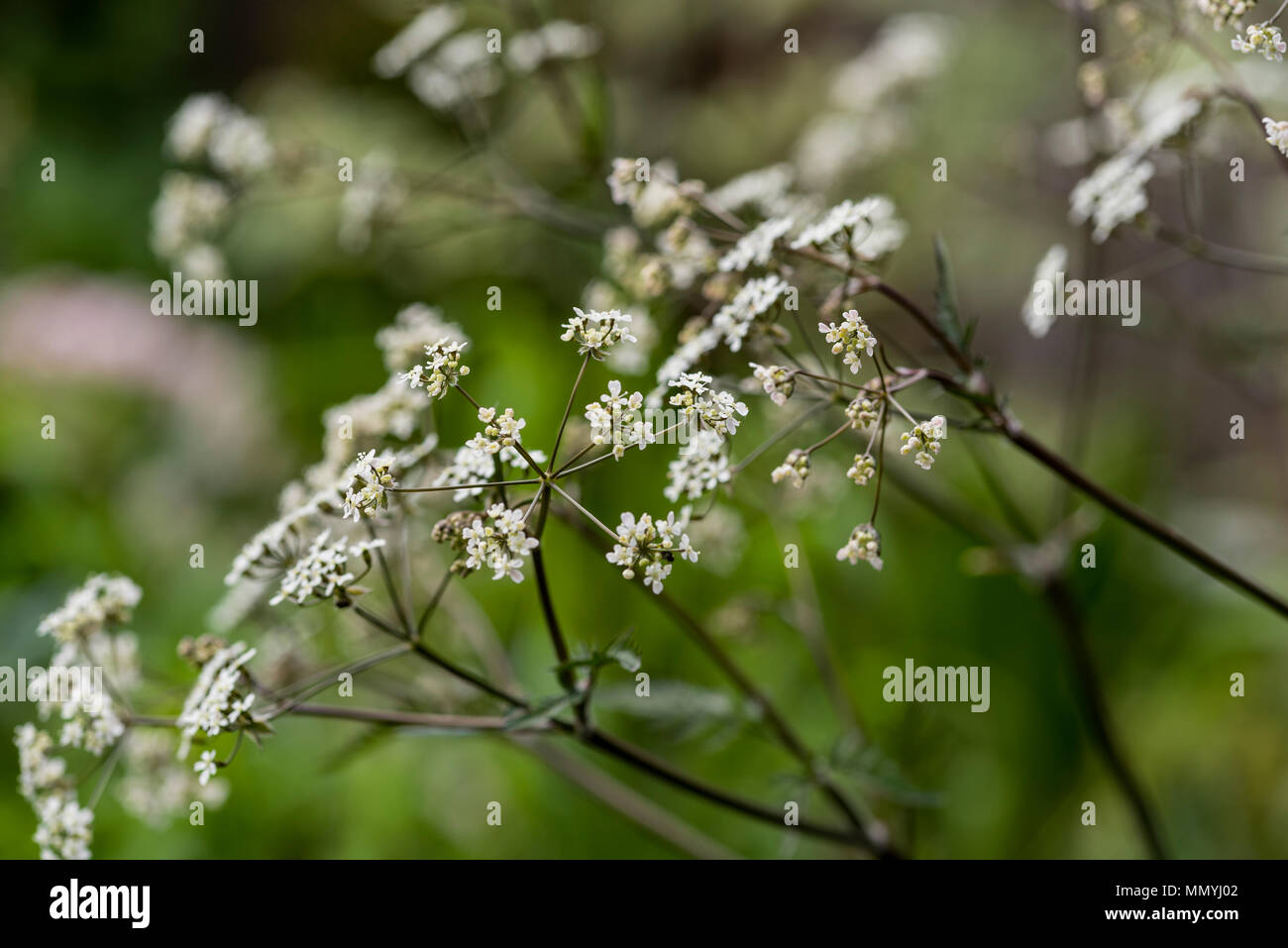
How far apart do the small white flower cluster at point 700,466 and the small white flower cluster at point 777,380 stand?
6 centimetres

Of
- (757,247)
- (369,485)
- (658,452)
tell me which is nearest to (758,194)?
(757,247)

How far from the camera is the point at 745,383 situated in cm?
94

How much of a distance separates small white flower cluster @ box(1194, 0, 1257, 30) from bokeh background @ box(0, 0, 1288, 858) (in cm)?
31

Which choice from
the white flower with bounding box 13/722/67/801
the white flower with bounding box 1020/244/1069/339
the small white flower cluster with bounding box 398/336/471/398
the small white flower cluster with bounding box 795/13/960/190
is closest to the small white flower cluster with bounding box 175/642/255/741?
the white flower with bounding box 13/722/67/801

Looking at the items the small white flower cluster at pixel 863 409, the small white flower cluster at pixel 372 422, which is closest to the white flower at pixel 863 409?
the small white flower cluster at pixel 863 409

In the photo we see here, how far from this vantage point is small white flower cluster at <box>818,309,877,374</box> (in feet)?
2.66

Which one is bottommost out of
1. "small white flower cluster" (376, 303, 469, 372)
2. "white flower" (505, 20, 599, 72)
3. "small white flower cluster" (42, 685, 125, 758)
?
"small white flower cluster" (42, 685, 125, 758)

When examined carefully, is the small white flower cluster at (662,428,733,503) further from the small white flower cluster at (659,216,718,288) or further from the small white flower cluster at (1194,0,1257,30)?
the small white flower cluster at (1194,0,1257,30)

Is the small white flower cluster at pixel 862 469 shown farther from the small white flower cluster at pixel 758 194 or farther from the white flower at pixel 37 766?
the white flower at pixel 37 766

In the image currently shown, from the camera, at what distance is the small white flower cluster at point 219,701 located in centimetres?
85

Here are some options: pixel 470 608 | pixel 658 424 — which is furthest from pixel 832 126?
pixel 470 608

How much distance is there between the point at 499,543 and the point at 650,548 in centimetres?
12

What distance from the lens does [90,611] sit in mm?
1031
